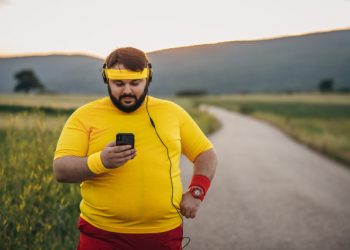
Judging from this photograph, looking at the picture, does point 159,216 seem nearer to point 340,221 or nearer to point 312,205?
point 340,221

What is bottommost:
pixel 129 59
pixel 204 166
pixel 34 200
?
pixel 34 200

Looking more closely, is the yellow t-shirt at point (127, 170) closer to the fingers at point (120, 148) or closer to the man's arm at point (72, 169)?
the man's arm at point (72, 169)

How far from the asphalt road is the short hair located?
314cm

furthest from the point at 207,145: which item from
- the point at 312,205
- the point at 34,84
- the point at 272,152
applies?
the point at 34,84

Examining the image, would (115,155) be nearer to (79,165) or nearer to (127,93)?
(79,165)

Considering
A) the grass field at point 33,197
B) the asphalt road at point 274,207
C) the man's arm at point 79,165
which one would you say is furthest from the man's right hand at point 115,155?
the asphalt road at point 274,207

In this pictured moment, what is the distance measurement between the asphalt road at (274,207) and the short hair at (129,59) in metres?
3.14

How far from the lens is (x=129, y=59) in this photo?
241 centimetres

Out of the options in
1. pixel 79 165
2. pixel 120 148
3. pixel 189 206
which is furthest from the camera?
pixel 189 206

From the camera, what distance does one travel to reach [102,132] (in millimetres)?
2395

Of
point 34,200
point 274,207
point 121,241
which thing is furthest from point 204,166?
point 274,207

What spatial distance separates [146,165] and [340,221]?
15.7 ft

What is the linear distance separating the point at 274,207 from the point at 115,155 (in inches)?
217

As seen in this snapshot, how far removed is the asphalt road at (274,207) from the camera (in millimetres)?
5457
